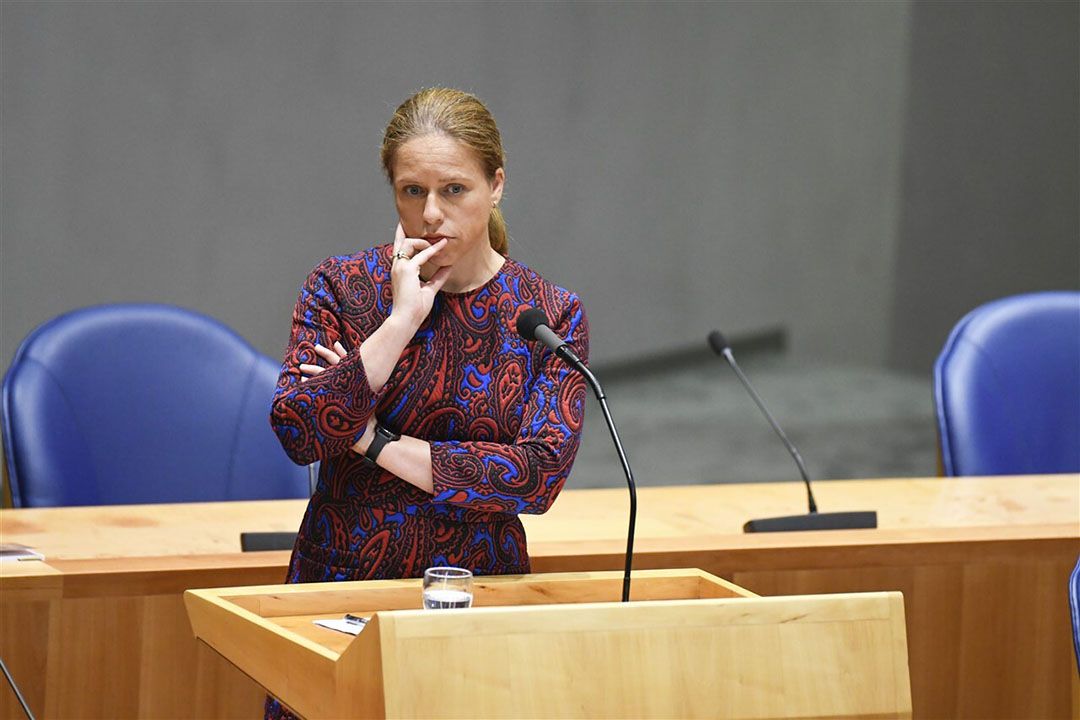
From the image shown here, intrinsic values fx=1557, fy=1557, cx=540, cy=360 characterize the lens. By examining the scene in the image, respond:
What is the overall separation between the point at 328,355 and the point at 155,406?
1354 mm

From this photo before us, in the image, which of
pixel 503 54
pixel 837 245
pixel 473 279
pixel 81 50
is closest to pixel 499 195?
pixel 473 279

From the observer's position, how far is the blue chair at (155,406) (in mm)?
3238

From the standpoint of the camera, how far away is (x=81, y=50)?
196 inches

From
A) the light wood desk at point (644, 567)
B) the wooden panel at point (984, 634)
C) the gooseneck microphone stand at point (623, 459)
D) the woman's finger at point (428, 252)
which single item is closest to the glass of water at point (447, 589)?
the gooseneck microphone stand at point (623, 459)

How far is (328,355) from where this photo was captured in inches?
82.5

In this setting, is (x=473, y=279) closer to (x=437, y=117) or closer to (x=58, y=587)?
(x=437, y=117)

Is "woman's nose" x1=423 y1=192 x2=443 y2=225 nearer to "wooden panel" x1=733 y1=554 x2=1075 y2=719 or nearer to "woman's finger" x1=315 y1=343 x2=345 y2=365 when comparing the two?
"woman's finger" x1=315 y1=343 x2=345 y2=365

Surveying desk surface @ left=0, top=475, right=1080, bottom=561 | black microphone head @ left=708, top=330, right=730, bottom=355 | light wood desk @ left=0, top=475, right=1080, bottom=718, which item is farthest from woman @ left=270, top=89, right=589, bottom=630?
black microphone head @ left=708, top=330, right=730, bottom=355

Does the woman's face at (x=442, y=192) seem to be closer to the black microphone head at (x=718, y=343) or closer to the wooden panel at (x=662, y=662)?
the wooden panel at (x=662, y=662)

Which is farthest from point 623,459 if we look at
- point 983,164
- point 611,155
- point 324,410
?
point 983,164

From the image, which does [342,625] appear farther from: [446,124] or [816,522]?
[816,522]

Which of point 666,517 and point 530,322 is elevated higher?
point 530,322

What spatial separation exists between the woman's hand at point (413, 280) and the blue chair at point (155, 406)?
4.31 ft

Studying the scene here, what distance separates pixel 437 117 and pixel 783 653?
34.9 inches
